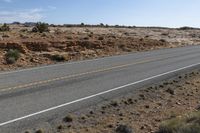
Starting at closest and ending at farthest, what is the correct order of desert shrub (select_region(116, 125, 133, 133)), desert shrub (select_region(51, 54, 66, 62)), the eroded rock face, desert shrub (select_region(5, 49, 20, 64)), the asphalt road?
desert shrub (select_region(116, 125, 133, 133))
the asphalt road
desert shrub (select_region(5, 49, 20, 64))
desert shrub (select_region(51, 54, 66, 62))
the eroded rock face

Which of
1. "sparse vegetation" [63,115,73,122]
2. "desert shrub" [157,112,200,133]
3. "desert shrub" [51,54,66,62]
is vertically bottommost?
"desert shrub" [51,54,66,62]

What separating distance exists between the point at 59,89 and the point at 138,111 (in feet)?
11.8

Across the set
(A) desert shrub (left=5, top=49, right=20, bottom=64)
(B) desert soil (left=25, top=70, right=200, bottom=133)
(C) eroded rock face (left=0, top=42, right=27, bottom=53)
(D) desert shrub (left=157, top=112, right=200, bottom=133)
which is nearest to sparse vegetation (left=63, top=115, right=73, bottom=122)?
(B) desert soil (left=25, top=70, right=200, bottom=133)

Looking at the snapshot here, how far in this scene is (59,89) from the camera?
1463 cm

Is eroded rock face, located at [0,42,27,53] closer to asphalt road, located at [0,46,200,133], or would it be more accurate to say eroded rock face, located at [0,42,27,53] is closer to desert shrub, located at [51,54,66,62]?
desert shrub, located at [51,54,66,62]

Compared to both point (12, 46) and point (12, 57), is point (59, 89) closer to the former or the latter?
point (12, 57)

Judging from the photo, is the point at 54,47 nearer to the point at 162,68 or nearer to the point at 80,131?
the point at 162,68

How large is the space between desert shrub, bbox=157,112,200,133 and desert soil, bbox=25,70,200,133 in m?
0.68

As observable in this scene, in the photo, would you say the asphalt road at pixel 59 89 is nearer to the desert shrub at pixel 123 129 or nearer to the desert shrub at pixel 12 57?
the desert shrub at pixel 123 129

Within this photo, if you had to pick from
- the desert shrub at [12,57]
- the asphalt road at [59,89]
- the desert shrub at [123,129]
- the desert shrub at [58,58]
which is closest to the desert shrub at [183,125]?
the desert shrub at [123,129]

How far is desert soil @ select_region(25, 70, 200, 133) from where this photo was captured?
10109mm

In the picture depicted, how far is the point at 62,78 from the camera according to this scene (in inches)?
690

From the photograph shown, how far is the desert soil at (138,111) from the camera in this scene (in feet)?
33.2

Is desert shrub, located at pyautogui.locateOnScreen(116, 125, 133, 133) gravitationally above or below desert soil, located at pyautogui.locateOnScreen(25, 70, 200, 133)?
above
